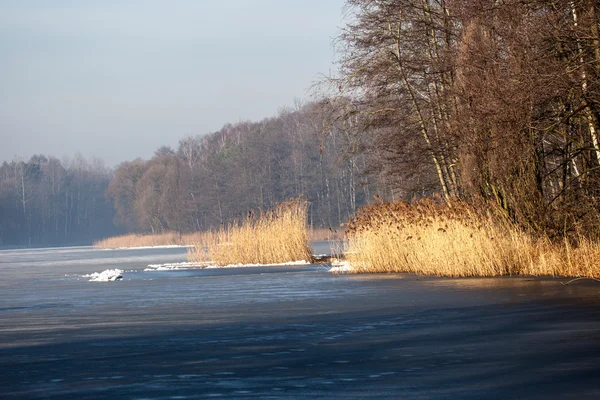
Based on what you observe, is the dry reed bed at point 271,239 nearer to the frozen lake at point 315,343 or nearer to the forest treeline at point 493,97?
the forest treeline at point 493,97

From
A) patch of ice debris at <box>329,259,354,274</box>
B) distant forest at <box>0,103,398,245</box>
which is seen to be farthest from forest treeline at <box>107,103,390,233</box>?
patch of ice debris at <box>329,259,354,274</box>

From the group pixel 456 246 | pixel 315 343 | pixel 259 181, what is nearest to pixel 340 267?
pixel 456 246

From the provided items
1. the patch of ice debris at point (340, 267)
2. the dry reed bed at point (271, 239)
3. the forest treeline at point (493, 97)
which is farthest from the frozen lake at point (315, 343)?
the dry reed bed at point (271, 239)

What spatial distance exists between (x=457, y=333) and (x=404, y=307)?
3008 mm

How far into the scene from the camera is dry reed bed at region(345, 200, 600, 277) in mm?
16781

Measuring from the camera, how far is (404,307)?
1252 cm

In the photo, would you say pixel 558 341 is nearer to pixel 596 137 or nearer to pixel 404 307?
Answer: pixel 404 307

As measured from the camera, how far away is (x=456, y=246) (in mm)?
18203

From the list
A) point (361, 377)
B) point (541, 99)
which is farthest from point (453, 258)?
point (361, 377)

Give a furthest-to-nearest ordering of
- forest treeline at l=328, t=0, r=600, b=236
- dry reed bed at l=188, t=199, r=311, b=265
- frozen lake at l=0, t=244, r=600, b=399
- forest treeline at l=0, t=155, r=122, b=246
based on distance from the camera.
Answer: forest treeline at l=0, t=155, r=122, b=246 → dry reed bed at l=188, t=199, r=311, b=265 → forest treeline at l=328, t=0, r=600, b=236 → frozen lake at l=0, t=244, r=600, b=399

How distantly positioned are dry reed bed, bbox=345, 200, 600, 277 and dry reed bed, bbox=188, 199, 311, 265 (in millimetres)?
4585

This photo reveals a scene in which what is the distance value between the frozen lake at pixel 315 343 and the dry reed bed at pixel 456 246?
1.02 m

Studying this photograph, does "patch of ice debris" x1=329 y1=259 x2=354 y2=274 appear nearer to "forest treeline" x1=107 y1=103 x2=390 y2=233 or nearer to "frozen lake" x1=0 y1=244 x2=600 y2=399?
"frozen lake" x1=0 y1=244 x2=600 y2=399

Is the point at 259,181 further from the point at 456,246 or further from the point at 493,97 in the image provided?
the point at 493,97
